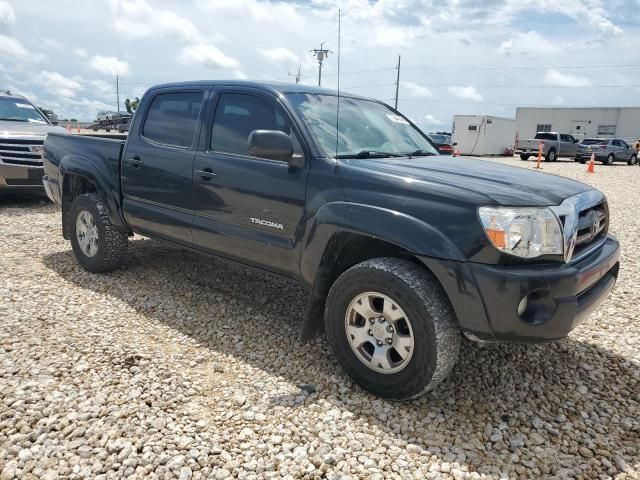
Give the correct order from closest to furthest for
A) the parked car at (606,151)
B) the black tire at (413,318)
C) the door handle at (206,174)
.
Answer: the black tire at (413,318)
the door handle at (206,174)
the parked car at (606,151)

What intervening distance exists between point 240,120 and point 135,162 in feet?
4.00

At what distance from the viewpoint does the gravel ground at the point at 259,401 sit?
253cm

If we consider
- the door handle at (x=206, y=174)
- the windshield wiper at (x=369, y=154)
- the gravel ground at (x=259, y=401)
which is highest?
the windshield wiper at (x=369, y=154)

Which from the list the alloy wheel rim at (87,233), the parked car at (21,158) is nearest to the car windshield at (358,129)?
the alloy wheel rim at (87,233)

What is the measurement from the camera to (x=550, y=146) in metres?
27.1

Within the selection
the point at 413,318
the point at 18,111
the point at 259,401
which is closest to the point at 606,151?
the point at 18,111

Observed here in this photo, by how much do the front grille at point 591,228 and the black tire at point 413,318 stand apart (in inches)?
32.9

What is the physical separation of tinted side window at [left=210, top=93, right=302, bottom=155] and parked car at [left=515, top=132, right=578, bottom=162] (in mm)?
25355

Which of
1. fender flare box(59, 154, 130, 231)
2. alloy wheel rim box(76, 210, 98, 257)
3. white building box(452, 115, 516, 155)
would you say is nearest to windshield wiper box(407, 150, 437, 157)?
fender flare box(59, 154, 130, 231)

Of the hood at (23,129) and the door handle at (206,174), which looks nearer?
the door handle at (206,174)

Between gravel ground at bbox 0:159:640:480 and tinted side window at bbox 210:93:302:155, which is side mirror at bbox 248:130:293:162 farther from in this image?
gravel ground at bbox 0:159:640:480

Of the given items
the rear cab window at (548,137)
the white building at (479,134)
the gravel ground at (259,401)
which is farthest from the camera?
the white building at (479,134)

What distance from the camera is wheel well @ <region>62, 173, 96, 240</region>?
5.37 metres

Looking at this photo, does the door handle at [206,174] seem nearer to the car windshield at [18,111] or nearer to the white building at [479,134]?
the car windshield at [18,111]
